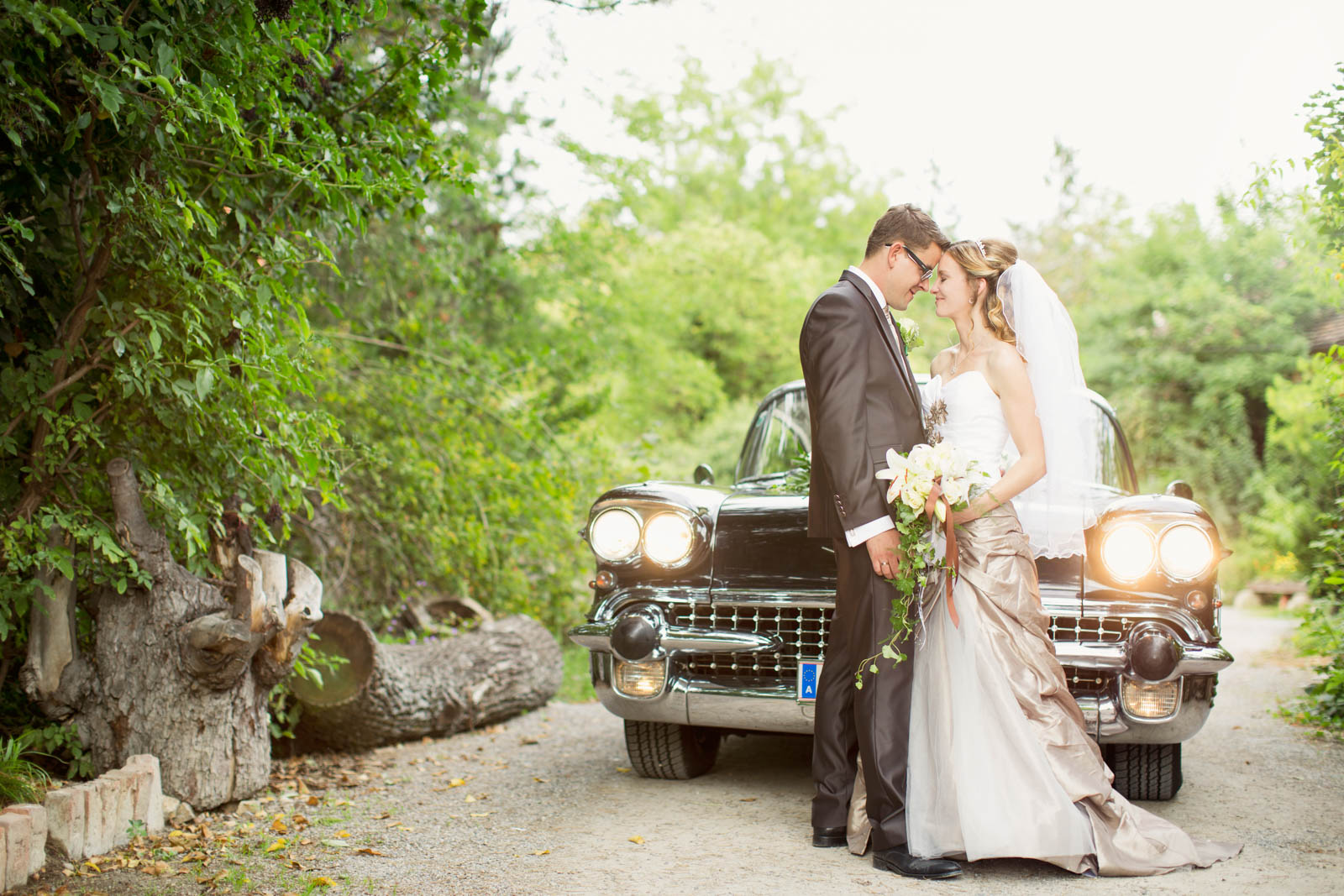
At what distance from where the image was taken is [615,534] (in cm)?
427

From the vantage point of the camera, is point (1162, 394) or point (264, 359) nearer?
point (264, 359)

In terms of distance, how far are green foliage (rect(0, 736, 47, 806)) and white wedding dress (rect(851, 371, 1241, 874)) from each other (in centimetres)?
277

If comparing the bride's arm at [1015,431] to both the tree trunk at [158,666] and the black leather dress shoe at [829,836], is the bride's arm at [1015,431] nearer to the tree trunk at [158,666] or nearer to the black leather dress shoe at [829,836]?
the black leather dress shoe at [829,836]

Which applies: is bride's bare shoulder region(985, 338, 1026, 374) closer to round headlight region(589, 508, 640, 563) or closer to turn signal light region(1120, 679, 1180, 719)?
turn signal light region(1120, 679, 1180, 719)

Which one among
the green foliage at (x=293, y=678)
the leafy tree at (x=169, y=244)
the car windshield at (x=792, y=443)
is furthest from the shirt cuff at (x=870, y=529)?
the green foliage at (x=293, y=678)

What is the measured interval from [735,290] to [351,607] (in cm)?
1752

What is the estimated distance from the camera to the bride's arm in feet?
11.0

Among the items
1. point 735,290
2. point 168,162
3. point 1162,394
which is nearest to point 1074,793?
point 168,162

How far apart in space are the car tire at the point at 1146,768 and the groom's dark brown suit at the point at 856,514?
132 cm

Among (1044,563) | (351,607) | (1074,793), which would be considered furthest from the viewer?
(351,607)

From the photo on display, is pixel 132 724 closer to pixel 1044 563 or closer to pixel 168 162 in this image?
pixel 168 162

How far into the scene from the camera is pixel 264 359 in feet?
12.6

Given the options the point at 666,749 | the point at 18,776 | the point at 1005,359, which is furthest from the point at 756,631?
the point at 18,776

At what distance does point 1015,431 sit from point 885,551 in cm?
61
